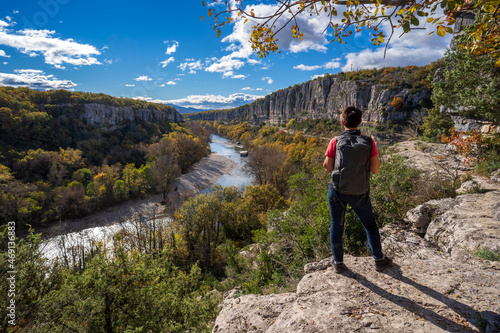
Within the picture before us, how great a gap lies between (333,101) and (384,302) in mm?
65534

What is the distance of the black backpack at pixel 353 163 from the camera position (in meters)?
2.40

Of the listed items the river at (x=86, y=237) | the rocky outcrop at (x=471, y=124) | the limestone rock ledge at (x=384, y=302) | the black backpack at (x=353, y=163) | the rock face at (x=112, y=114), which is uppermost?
the rock face at (x=112, y=114)

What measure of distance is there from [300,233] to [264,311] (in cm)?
278

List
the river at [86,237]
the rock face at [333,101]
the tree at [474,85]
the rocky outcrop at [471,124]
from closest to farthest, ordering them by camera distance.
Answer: the tree at [474,85]
the rocky outcrop at [471,124]
the river at [86,237]
the rock face at [333,101]

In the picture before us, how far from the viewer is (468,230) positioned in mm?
3398

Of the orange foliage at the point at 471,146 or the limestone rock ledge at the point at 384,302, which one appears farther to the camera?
the orange foliage at the point at 471,146

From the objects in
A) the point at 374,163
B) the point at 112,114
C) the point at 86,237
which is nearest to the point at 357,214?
the point at 374,163

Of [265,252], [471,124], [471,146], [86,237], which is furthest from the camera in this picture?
[86,237]

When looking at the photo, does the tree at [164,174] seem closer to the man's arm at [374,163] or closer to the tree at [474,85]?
the tree at [474,85]

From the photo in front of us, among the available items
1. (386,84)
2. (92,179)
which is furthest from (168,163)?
(386,84)

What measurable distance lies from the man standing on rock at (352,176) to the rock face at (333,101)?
4233 cm

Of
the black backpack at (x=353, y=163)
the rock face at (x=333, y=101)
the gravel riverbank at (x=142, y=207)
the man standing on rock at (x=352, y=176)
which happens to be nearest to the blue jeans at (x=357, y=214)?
the man standing on rock at (x=352, y=176)

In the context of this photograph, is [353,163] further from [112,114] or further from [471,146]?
[112,114]

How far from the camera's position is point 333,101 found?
60281 millimetres
